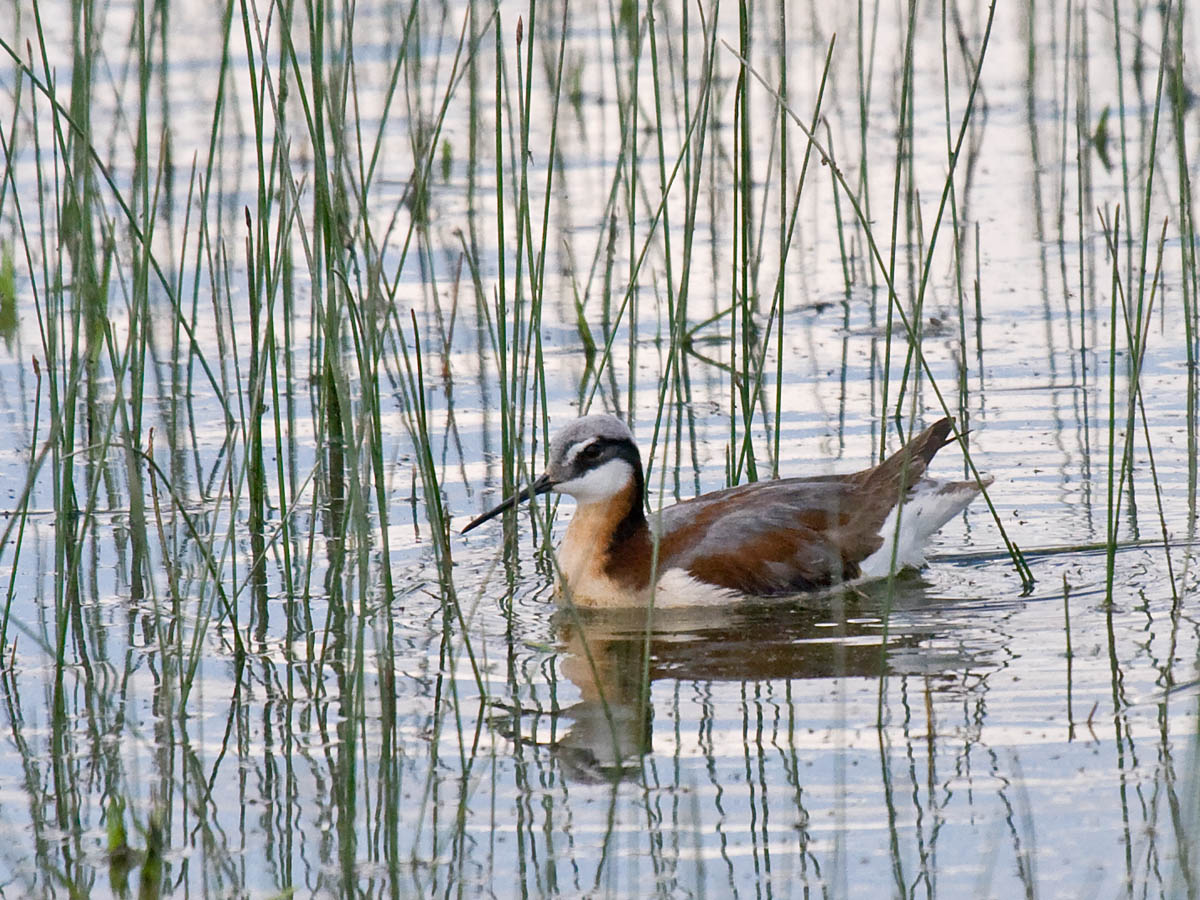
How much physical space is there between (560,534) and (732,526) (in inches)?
44.1

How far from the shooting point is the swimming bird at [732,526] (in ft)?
23.3

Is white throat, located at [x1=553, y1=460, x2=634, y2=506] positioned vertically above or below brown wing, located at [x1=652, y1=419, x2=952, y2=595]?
above

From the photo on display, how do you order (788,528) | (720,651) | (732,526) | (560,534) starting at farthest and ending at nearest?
(560,534) < (788,528) < (732,526) < (720,651)

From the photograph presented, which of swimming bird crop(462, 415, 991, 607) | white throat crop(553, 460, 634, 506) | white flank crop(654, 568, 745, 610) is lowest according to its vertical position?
white flank crop(654, 568, 745, 610)

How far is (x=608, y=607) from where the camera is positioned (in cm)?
724

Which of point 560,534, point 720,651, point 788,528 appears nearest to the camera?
point 720,651

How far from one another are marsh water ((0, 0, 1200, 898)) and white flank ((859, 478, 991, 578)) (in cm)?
10

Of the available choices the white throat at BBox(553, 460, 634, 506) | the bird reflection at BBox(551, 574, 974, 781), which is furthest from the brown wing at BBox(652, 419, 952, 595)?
the white throat at BBox(553, 460, 634, 506)

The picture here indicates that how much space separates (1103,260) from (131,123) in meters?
5.57

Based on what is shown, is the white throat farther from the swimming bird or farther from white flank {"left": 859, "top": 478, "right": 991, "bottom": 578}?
white flank {"left": 859, "top": 478, "right": 991, "bottom": 578}

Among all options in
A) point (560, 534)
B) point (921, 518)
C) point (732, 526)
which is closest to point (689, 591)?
point (732, 526)

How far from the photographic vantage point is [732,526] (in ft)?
23.4

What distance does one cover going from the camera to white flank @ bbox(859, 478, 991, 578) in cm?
712

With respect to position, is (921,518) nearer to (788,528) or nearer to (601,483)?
(788,528)
